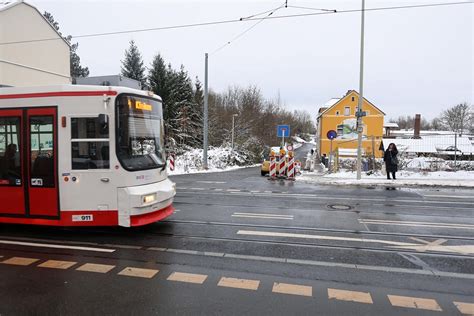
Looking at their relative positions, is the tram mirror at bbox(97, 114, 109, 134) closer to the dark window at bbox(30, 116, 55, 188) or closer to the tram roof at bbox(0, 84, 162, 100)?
the tram roof at bbox(0, 84, 162, 100)

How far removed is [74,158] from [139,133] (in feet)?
4.28

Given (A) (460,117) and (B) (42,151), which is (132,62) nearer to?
(B) (42,151)

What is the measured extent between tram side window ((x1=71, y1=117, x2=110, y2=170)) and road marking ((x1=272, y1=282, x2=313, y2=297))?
3973 millimetres

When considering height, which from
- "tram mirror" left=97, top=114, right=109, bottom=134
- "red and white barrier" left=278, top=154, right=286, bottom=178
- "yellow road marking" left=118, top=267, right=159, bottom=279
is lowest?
"yellow road marking" left=118, top=267, right=159, bottom=279

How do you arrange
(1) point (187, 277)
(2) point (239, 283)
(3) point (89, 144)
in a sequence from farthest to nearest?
(3) point (89, 144) < (1) point (187, 277) < (2) point (239, 283)

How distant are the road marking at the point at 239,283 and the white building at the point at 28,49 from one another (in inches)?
1047

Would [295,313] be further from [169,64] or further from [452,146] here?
[169,64]

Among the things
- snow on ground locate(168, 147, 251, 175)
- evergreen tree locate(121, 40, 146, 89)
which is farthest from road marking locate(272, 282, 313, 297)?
evergreen tree locate(121, 40, 146, 89)

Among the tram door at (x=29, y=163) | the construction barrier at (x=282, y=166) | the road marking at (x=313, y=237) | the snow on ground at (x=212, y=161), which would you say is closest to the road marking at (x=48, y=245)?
the tram door at (x=29, y=163)

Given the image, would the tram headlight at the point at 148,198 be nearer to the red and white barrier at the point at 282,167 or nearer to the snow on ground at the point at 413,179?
the snow on ground at the point at 413,179

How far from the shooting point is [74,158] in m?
6.76

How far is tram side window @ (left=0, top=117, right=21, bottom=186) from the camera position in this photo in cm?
705

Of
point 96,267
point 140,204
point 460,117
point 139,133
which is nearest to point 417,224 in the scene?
point 140,204

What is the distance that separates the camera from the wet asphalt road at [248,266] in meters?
4.12
